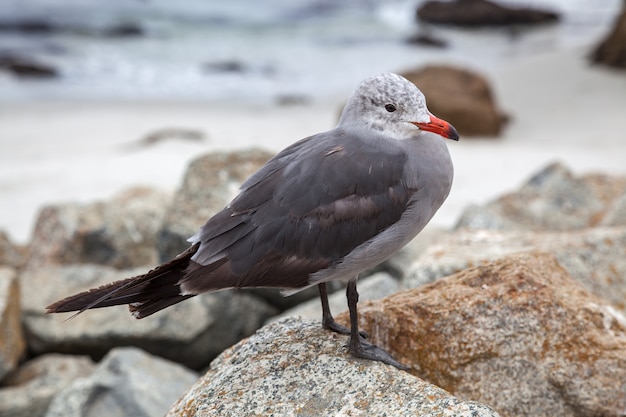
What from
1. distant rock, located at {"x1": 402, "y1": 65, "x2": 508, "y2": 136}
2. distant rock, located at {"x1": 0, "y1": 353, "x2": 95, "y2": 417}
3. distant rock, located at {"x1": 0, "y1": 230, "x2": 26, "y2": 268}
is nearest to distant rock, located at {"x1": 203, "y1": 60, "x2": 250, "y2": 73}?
distant rock, located at {"x1": 402, "y1": 65, "x2": 508, "y2": 136}

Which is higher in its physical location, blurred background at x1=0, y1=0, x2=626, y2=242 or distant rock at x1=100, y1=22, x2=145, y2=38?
distant rock at x1=100, y1=22, x2=145, y2=38

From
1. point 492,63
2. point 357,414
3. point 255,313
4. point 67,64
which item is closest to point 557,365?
point 357,414

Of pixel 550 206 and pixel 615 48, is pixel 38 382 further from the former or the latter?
pixel 615 48

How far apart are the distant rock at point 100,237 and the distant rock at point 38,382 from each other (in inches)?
57.0

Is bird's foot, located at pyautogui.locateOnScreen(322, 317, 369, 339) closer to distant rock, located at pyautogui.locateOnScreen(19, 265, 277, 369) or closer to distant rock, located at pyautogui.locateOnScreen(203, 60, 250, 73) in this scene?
distant rock, located at pyautogui.locateOnScreen(19, 265, 277, 369)

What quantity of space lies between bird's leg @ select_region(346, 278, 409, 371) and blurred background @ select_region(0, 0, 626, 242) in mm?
5074

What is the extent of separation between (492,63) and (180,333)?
15462mm

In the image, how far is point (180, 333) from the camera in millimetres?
5250

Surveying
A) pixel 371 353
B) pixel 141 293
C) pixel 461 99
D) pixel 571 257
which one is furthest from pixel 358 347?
pixel 461 99

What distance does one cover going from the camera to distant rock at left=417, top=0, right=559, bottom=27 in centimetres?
2422

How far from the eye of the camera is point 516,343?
3.25 m

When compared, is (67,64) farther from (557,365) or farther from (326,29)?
(557,365)

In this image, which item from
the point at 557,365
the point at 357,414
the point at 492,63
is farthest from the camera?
the point at 492,63

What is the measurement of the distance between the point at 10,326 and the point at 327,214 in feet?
10.1
